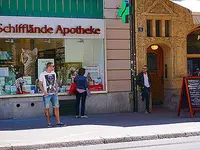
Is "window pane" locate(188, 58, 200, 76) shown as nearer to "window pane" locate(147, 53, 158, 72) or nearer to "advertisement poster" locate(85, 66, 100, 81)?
"window pane" locate(147, 53, 158, 72)

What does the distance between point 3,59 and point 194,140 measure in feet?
23.7

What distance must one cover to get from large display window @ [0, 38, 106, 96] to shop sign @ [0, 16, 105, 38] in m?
0.27

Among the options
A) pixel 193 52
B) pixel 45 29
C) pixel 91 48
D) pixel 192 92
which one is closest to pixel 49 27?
pixel 45 29

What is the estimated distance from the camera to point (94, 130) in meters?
11.3

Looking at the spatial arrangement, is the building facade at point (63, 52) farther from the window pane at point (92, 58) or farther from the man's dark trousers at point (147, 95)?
the man's dark trousers at point (147, 95)

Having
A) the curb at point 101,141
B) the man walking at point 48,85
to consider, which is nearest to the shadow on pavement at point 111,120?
the man walking at point 48,85

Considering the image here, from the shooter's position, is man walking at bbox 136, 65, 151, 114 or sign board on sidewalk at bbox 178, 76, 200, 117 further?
man walking at bbox 136, 65, 151, 114

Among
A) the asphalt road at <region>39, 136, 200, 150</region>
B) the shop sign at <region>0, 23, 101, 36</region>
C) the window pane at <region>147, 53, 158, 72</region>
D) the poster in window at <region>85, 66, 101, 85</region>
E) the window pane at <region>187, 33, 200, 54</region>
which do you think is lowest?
the asphalt road at <region>39, 136, 200, 150</region>

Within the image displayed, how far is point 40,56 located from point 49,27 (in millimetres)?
1114

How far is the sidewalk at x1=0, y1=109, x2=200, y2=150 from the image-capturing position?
9.90 m

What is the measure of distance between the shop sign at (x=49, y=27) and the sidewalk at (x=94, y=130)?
118 inches

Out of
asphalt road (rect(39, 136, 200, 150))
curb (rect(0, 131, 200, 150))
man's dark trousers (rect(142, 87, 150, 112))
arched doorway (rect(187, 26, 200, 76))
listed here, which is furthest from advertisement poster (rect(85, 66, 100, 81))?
asphalt road (rect(39, 136, 200, 150))

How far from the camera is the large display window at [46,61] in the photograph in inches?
554

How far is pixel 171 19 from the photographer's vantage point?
1617 centimetres
